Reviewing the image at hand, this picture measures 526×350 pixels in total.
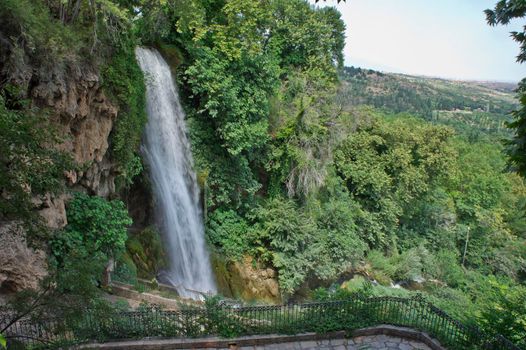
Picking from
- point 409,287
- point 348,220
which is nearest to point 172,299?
point 348,220

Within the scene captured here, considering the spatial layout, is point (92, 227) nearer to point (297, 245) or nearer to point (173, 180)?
point (173, 180)

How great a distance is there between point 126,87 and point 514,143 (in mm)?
8815

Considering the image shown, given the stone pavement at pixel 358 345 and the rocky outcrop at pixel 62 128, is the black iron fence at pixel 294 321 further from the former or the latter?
the rocky outcrop at pixel 62 128

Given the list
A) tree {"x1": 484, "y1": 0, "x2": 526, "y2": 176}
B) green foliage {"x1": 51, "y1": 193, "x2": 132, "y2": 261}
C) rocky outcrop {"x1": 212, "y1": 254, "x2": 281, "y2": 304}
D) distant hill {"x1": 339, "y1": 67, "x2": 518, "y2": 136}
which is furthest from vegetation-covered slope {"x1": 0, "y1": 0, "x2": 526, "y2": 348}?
distant hill {"x1": 339, "y1": 67, "x2": 518, "y2": 136}

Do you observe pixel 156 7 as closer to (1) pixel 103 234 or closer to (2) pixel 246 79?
(2) pixel 246 79

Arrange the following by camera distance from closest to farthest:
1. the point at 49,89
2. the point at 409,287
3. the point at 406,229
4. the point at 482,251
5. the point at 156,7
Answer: the point at 49,89 < the point at 156,7 < the point at 409,287 < the point at 406,229 < the point at 482,251

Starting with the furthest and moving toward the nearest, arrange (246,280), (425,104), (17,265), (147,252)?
1. (425,104)
2. (246,280)
3. (147,252)
4. (17,265)

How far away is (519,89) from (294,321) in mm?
6728

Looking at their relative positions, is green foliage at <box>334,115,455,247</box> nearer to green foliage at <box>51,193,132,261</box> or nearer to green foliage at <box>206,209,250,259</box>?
green foliage at <box>206,209,250,259</box>

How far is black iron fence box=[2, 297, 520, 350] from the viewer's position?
24.8 feet

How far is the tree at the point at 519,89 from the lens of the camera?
563 centimetres

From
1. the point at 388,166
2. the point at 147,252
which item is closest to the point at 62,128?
the point at 147,252

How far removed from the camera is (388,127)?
73.3 ft

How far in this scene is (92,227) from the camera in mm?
9203
